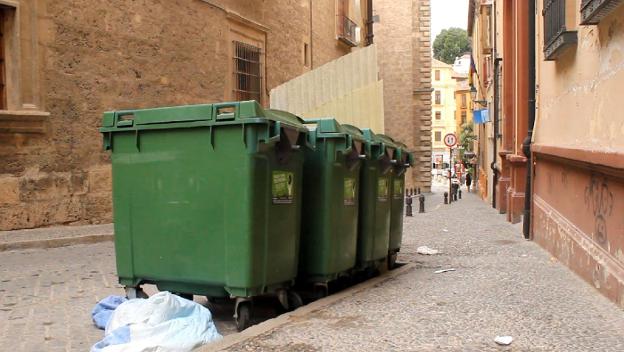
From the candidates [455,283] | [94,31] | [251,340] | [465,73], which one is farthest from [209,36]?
[465,73]

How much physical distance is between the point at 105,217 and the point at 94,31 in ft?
10.4

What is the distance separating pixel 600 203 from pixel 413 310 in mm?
2112

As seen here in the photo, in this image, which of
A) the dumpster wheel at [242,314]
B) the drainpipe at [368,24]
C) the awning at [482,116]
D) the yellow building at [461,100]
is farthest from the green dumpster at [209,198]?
the yellow building at [461,100]

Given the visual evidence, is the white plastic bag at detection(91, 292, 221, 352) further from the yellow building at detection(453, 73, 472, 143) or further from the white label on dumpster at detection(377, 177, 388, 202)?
the yellow building at detection(453, 73, 472, 143)

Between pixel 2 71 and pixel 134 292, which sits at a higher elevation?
pixel 2 71

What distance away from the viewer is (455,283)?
271 inches

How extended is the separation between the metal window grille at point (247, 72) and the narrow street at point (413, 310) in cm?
824

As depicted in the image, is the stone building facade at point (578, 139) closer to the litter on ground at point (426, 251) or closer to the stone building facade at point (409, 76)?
the litter on ground at point (426, 251)

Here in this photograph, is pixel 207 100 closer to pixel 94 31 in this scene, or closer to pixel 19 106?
pixel 94 31

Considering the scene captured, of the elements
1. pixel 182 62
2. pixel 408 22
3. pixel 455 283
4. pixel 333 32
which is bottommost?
pixel 455 283

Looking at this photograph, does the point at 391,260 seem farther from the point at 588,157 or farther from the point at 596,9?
the point at 596,9

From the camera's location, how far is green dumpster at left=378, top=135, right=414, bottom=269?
7875 mm

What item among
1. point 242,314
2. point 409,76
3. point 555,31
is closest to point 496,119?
point 555,31

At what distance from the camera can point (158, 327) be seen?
14.3 ft
